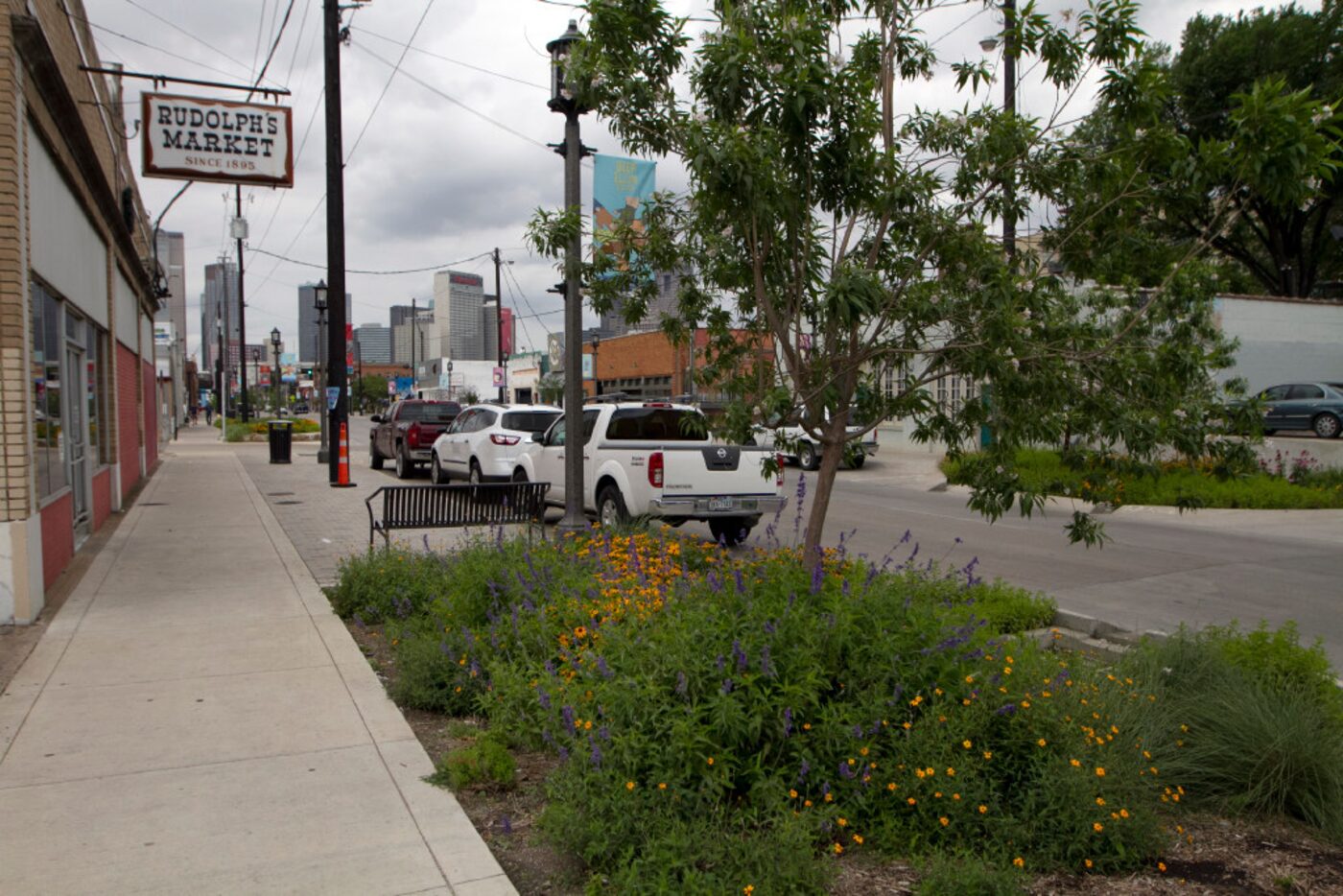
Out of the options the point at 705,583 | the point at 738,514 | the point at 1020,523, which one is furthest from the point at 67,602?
the point at 1020,523

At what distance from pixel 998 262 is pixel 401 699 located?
13.3 ft

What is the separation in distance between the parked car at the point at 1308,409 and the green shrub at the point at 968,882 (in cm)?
2560

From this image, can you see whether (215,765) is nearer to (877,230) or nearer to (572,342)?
(877,230)

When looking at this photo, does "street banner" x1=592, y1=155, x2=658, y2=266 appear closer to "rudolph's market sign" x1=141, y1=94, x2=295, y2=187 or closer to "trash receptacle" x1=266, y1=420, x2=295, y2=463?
"rudolph's market sign" x1=141, y1=94, x2=295, y2=187

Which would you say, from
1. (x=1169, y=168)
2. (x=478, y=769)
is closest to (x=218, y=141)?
(x=478, y=769)

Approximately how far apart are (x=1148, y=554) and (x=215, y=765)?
34.2 feet

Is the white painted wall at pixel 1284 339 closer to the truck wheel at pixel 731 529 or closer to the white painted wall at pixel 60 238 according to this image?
the truck wheel at pixel 731 529

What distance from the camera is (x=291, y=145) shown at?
12.3 m

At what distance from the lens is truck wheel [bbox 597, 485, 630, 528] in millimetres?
11961

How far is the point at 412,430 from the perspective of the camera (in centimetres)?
2200

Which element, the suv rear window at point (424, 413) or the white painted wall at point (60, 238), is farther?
the suv rear window at point (424, 413)

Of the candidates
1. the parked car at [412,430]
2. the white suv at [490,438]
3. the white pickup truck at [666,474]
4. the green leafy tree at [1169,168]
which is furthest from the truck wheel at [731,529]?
the parked car at [412,430]

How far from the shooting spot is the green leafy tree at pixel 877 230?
496cm

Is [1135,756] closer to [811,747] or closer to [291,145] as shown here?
[811,747]
